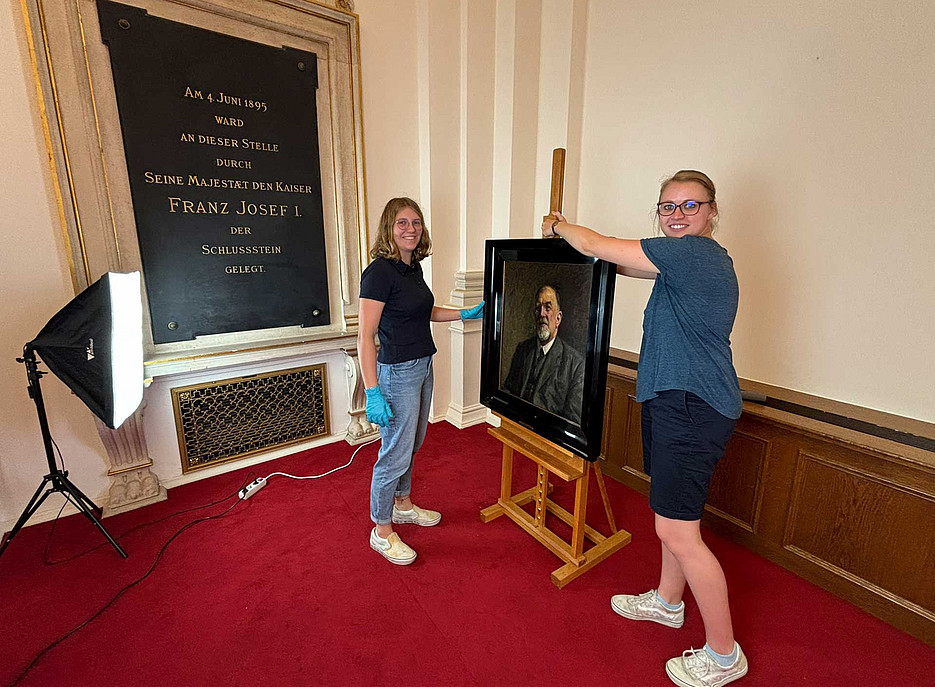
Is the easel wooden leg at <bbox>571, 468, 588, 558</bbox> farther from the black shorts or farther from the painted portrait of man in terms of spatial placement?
the black shorts

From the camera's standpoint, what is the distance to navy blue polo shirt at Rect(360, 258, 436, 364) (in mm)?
1908

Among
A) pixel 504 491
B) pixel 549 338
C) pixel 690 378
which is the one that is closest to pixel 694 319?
pixel 690 378

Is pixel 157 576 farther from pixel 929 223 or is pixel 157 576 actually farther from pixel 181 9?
pixel 929 223

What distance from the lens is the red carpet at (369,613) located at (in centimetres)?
160

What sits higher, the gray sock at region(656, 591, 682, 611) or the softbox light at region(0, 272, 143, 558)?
the softbox light at region(0, 272, 143, 558)

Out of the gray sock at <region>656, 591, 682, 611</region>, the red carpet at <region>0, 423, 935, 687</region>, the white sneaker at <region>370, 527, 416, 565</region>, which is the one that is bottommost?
the red carpet at <region>0, 423, 935, 687</region>

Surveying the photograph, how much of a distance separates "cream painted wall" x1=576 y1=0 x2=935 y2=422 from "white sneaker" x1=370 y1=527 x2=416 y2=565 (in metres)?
2.07

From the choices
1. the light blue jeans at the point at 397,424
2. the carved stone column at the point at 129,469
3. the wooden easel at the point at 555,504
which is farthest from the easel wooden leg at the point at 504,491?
the carved stone column at the point at 129,469

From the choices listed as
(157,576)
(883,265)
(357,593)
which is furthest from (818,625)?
(157,576)

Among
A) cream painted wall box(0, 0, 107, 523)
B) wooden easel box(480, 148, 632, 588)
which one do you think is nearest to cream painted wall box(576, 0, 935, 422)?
wooden easel box(480, 148, 632, 588)

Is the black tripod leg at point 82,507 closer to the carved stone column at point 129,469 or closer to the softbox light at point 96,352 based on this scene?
the softbox light at point 96,352

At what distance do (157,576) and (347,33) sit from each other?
3.27m

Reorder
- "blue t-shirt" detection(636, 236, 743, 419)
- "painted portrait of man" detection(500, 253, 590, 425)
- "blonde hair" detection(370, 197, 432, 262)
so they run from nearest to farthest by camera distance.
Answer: "blue t-shirt" detection(636, 236, 743, 419)
"painted portrait of man" detection(500, 253, 590, 425)
"blonde hair" detection(370, 197, 432, 262)

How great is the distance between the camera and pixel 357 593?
194 cm
